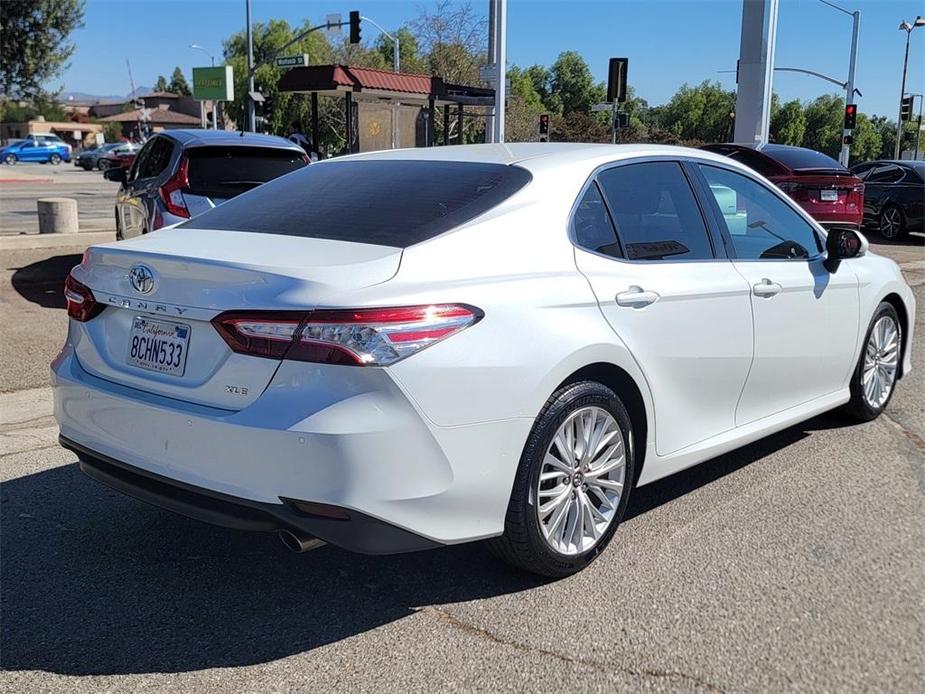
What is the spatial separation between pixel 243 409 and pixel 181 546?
1196 millimetres

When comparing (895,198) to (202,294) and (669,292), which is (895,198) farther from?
(202,294)

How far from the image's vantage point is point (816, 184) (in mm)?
13312

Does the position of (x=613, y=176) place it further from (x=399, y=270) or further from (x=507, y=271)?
(x=399, y=270)

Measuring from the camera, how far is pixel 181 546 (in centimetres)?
375

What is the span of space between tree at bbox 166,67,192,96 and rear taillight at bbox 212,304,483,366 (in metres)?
158

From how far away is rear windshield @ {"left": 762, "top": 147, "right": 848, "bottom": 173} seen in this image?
44.3ft

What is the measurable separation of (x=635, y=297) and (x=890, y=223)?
15887 mm

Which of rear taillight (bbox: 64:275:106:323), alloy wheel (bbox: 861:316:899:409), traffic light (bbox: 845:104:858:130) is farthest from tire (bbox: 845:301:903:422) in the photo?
traffic light (bbox: 845:104:858:130)

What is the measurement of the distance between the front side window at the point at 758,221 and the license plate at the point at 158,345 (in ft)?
8.46

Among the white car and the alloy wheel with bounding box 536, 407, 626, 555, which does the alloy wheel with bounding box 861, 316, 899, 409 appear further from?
the alloy wheel with bounding box 536, 407, 626, 555

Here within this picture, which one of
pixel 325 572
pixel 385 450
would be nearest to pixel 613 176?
pixel 385 450

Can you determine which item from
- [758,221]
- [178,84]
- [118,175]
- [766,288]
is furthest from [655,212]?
[178,84]

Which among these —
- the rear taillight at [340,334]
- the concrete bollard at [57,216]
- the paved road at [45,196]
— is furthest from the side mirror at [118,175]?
the rear taillight at [340,334]

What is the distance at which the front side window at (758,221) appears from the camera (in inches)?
172
